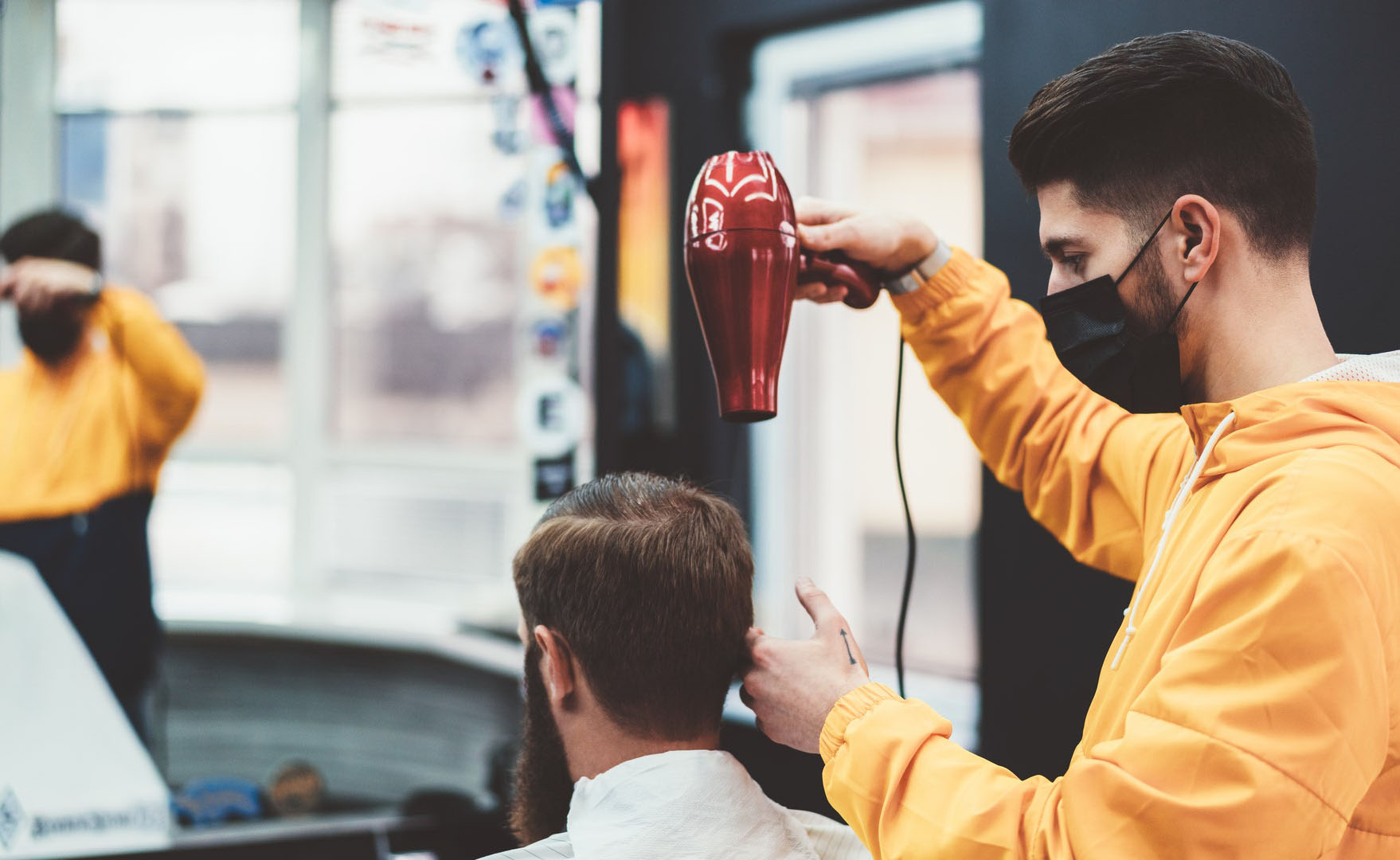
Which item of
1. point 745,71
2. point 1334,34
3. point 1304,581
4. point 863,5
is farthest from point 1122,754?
point 745,71

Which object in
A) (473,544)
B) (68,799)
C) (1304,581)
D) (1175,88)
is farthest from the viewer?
(473,544)

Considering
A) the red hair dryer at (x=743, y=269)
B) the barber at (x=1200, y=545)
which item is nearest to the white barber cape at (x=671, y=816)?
the barber at (x=1200, y=545)

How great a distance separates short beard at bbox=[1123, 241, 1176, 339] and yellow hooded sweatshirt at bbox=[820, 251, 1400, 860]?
101mm

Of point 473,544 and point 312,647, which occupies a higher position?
point 473,544

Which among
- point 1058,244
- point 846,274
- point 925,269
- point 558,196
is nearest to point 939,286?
point 925,269

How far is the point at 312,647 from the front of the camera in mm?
3691

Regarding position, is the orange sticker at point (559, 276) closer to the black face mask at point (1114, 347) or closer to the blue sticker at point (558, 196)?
the blue sticker at point (558, 196)

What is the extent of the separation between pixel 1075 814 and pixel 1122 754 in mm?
63

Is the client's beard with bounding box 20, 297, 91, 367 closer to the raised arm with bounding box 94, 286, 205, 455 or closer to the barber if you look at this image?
the raised arm with bounding box 94, 286, 205, 455

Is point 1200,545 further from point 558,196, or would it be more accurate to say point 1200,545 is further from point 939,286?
point 558,196

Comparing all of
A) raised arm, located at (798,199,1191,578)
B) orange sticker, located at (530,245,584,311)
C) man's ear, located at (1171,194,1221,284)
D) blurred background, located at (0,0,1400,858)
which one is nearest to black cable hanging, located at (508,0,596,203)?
blurred background, located at (0,0,1400,858)

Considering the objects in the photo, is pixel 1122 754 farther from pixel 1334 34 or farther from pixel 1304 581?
pixel 1334 34

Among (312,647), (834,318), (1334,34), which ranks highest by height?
(1334,34)

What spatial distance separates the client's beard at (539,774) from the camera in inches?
47.5
